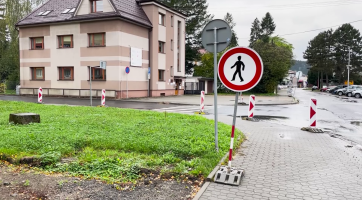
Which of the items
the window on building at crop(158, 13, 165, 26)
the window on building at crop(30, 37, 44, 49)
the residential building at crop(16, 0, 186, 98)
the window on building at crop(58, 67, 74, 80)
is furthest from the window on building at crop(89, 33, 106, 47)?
the window on building at crop(158, 13, 165, 26)

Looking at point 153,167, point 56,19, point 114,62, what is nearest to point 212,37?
point 153,167

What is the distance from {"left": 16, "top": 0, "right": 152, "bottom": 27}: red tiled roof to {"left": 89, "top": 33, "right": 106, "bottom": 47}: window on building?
1.72 metres

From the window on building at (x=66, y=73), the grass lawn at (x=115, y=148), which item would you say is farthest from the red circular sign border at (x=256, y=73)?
the window on building at (x=66, y=73)

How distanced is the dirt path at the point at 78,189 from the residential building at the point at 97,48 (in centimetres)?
2356

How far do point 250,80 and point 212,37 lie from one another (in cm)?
153

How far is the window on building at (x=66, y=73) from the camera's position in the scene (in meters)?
30.3

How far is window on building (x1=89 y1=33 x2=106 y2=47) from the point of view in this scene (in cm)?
2875

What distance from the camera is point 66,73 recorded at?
101 ft

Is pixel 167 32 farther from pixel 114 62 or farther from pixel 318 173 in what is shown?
pixel 318 173

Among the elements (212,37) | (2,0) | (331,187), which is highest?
(2,0)

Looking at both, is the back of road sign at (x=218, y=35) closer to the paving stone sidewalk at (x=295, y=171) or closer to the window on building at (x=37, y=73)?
the paving stone sidewalk at (x=295, y=171)

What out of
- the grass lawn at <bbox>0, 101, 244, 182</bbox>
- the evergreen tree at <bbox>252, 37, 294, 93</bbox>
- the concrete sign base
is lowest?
the concrete sign base

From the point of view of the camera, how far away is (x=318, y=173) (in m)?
5.29

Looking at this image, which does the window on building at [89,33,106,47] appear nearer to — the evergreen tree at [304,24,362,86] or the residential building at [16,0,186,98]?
the residential building at [16,0,186,98]
